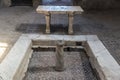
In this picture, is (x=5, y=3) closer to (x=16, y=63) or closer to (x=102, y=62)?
(x=16, y=63)

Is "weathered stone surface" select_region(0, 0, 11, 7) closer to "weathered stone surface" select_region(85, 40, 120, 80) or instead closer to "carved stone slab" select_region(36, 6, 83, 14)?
"carved stone slab" select_region(36, 6, 83, 14)

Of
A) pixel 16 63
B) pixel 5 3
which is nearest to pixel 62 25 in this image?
pixel 16 63

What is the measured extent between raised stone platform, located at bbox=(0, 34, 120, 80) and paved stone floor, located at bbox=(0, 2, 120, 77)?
419 millimetres

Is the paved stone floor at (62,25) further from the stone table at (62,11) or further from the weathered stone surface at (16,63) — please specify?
the weathered stone surface at (16,63)

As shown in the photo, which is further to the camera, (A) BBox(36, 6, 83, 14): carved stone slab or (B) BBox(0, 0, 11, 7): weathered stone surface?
(B) BBox(0, 0, 11, 7): weathered stone surface

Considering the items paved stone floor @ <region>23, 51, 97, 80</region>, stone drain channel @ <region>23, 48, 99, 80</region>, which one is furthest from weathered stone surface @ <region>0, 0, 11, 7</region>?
paved stone floor @ <region>23, 51, 97, 80</region>

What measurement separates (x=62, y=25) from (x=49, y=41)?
1676mm

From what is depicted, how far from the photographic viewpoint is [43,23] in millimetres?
5742

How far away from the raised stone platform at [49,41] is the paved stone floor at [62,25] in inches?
→ 16.5

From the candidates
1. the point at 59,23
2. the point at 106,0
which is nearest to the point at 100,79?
the point at 59,23

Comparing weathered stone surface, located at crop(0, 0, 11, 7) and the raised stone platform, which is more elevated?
the raised stone platform

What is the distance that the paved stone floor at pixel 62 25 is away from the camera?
176 inches

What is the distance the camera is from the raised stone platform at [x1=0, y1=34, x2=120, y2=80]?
2.56 metres

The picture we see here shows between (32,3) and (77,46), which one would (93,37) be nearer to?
(77,46)
